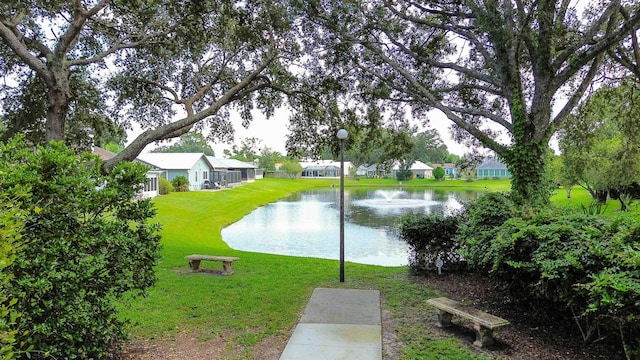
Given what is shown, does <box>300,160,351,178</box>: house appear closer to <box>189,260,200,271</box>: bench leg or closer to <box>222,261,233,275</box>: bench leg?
<box>189,260,200,271</box>: bench leg

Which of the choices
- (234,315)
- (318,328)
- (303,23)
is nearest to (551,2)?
(303,23)

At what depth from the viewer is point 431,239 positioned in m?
7.84

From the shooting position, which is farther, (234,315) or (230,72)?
(230,72)

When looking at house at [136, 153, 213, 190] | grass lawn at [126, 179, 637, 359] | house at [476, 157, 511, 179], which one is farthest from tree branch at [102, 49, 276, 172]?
house at [476, 157, 511, 179]

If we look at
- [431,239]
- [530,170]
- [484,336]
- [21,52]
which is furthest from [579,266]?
[21,52]

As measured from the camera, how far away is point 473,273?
775 cm

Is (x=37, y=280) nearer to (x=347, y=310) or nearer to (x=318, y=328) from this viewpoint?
(x=318, y=328)

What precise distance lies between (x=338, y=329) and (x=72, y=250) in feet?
10.9

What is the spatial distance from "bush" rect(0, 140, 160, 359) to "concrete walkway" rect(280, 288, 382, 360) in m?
2.00

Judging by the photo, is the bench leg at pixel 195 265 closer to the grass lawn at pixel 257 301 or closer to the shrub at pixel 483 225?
the grass lawn at pixel 257 301

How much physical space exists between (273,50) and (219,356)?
7.13m

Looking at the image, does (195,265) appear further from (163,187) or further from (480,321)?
(163,187)

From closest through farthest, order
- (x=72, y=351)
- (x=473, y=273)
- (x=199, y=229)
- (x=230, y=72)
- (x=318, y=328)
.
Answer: (x=72, y=351)
(x=318, y=328)
(x=473, y=273)
(x=230, y=72)
(x=199, y=229)

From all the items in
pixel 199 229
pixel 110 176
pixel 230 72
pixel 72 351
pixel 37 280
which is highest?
pixel 230 72
